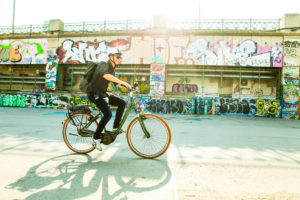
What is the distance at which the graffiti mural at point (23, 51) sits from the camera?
1656 centimetres

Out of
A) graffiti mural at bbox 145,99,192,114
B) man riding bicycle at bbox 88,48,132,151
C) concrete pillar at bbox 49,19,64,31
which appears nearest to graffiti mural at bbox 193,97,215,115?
graffiti mural at bbox 145,99,192,114

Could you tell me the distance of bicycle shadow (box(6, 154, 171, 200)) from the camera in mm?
2125

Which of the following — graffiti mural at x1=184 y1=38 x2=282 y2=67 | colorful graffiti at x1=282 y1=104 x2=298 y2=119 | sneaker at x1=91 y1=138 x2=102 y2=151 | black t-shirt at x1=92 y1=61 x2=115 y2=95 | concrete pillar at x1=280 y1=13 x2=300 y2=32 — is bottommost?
sneaker at x1=91 y1=138 x2=102 y2=151

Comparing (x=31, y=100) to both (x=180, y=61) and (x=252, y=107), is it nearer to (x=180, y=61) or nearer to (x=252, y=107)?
(x=180, y=61)

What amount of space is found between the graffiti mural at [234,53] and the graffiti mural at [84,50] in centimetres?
566

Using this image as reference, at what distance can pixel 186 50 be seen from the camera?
14844 mm

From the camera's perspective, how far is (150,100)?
14078mm

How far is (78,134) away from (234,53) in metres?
14.0

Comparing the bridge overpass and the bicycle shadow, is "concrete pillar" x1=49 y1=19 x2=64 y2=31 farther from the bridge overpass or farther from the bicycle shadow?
the bicycle shadow

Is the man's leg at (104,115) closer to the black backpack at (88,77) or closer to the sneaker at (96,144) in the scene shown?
the sneaker at (96,144)

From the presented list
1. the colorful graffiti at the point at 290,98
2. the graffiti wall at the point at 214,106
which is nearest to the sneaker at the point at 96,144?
the graffiti wall at the point at 214,106

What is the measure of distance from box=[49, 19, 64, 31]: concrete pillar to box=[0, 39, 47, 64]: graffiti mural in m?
1.27

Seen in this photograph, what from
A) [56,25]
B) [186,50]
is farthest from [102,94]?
→ [56,25]

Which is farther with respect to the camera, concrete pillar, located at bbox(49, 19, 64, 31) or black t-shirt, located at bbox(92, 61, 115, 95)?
concrete pillar, located at bbox(49, 19, 64, 31)
